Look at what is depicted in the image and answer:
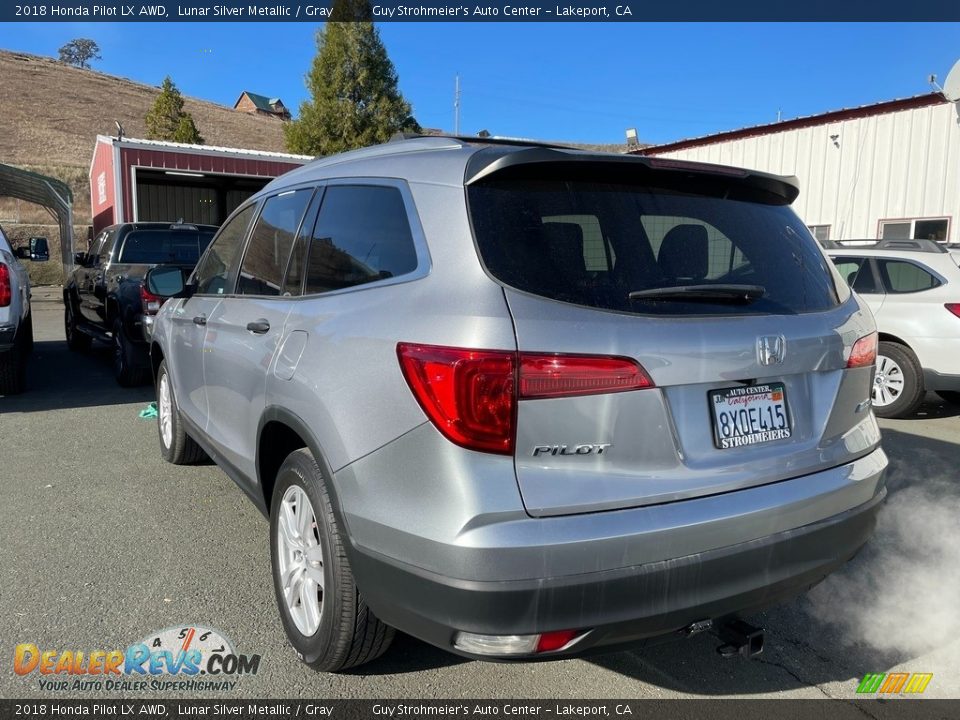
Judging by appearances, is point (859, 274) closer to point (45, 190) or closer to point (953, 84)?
point (953, 84)

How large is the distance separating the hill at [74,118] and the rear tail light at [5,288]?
37.0 meters

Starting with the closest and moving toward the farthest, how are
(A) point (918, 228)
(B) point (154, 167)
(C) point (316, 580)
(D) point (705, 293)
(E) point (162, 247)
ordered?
(D) point (705, 293), (C) point (316, 580), (E) point (162, 247), (A) point (918, 228), (B) point (154, 167)

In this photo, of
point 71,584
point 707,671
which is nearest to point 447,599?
point 707,671

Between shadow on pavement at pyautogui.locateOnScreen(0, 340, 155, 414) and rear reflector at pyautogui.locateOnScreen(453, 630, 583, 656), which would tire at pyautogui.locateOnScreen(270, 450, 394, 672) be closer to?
rear reflector at pyautogui.locateOnScreen(453, 630, 583, 656)

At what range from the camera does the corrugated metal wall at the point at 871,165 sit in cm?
1194

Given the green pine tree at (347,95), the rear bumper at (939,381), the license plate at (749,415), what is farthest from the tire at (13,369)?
the green pine tree at (347,95)

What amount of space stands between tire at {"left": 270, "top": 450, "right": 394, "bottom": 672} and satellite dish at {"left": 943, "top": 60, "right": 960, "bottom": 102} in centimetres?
1210

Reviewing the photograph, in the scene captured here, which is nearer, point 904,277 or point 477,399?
point 477,399

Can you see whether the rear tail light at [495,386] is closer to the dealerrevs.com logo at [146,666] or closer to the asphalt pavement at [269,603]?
the asphalt pavement at [269,603]

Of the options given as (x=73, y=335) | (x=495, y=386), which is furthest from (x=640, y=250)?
(x=73, y=335)

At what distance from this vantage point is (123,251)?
28.0 ft

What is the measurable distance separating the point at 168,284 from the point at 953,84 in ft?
38.4

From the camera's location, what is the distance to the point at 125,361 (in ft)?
25.2

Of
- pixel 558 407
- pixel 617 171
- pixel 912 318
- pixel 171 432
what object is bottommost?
pixel 171 432
